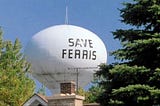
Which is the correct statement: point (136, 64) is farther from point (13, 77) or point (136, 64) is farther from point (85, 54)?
point (85, 54)

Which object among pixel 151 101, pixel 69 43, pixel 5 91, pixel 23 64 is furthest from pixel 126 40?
pixel 23 64

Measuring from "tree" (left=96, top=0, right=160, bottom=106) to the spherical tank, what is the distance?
1880cm

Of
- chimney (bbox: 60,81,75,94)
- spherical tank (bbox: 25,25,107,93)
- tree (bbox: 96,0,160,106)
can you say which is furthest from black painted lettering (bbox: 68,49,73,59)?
tree (bbox: 96,0,160,106)

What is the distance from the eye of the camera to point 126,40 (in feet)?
65.4

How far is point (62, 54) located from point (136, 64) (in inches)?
819

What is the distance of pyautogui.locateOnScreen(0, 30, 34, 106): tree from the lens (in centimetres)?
3272

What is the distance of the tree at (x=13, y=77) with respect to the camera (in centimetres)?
3272

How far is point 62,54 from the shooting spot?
39969mm

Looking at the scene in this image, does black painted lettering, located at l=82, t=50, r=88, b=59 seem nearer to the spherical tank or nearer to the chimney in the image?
the spherical tank

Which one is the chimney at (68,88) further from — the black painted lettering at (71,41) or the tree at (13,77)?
the black painted lettering at (71,41)

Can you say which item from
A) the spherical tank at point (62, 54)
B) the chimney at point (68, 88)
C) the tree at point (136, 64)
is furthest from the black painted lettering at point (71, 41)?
the tree at point (136, 64)

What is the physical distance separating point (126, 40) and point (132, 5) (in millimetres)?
1314

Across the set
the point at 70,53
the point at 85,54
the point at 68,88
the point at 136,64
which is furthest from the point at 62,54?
the point at 136,64

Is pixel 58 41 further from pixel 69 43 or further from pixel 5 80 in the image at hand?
pixel 5 80
